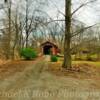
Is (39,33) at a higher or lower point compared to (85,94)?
higher

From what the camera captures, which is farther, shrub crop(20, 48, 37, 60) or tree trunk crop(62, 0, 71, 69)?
shrub crop(20, 48, 37, 60)

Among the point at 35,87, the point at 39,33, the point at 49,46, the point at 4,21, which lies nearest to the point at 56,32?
the point at 39,33

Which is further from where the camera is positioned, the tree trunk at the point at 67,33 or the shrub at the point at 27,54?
the shrub at the point at 27,54

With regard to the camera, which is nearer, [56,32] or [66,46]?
[66,46]

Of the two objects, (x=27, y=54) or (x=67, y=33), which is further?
(x=27, y=54)

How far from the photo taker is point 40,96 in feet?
27.3

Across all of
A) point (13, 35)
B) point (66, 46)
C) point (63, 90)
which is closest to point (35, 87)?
point (63, 90)

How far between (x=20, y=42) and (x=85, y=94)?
1353 inches

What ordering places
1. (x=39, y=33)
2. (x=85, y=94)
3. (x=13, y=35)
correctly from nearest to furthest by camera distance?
(x=85, y=94) → (x=13, y=35) → (x=39, y=33)

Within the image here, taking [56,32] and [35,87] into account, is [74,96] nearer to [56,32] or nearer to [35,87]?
[35,87]

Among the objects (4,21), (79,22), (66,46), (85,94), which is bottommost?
(85,94)

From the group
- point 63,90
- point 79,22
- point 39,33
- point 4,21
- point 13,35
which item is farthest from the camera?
point 39,33

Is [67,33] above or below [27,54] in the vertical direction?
above

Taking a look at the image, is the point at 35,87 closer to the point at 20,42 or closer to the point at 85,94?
the point at 85,94
